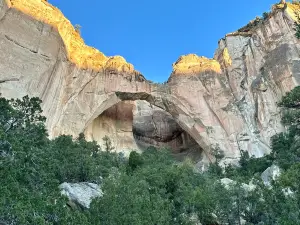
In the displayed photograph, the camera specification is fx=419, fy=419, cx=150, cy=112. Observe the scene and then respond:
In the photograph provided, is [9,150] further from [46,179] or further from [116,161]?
[116,161]

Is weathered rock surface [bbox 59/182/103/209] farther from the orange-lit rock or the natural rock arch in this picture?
the orange-lit rock

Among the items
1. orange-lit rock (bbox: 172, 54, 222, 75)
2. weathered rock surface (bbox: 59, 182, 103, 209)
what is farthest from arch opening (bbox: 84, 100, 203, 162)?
weathered rock surface (bbox: 59, 182, 103, 209)

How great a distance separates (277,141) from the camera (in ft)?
123

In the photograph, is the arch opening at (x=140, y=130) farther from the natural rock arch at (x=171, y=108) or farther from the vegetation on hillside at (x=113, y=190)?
the vegetation on hillside at (x=113, y=190)

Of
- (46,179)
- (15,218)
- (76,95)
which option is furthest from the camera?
(76,95)

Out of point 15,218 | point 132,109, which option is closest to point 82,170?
point 15,218

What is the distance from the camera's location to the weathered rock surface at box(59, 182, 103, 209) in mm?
16625

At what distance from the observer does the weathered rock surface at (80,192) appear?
54.5 feet

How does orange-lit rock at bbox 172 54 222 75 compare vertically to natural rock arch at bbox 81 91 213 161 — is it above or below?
above

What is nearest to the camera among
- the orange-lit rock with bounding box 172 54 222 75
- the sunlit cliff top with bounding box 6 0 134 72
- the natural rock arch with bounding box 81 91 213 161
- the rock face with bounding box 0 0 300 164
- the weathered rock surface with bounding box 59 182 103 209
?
the weathered rock surface with bounding box 59 182 103 209

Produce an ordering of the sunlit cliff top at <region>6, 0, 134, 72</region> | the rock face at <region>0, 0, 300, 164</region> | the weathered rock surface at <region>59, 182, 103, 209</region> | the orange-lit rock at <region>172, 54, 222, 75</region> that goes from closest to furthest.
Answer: the weathered rock surface at <region>59, 182, 103, 209</region> < the rock face at <region>0, 0, 300, 164</region> < the sunlit cliff top at <region>6, 0, 134, 72</region> < the orange-lit rock at <region>172, 54, 222, 75</region>

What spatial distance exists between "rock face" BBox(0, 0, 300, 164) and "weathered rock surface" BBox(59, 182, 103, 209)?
18960 millimetres

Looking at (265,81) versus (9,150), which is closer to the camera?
(9,150)

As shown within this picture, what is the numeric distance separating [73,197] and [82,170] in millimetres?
6146
